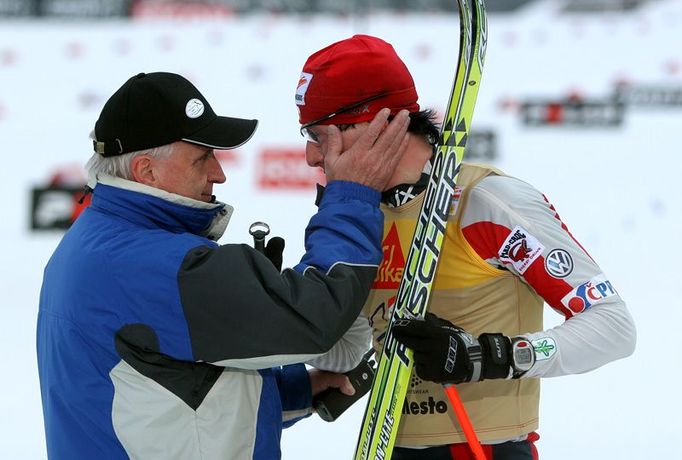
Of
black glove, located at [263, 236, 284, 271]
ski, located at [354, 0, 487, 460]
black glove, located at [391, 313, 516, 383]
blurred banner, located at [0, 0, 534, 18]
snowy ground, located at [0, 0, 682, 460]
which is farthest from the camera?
blurred banner, located at [0, 0, 534, 18]

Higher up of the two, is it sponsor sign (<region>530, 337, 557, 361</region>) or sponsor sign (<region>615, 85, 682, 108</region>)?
sponsor sign (<region>615, 85, 682, 108</region>)

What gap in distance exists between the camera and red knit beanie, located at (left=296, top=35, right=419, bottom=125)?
1.82 m

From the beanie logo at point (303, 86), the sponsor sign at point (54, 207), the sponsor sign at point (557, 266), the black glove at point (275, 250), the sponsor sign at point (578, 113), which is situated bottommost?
the sponsor sign at point (54, 207)

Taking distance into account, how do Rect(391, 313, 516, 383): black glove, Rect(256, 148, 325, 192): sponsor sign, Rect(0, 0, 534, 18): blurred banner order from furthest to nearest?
Rect(0, 0, 534, 18): blurred banner < Rect(256, 148, 325, 192): sponsor sign < Rect(391, 313, 516, 383): black glove

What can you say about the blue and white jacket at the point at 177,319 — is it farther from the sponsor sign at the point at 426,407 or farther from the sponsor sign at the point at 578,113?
the sponsor sign at the point at 578,113

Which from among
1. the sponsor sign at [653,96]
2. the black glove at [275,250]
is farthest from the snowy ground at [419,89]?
the black glove at [275,250]

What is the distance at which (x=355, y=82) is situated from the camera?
181 cm

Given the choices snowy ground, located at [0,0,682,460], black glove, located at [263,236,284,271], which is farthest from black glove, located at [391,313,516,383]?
snowy ground, located at [0,0,682,460]

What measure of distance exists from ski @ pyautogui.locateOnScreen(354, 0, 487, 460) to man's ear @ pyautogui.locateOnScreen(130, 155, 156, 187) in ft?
1.79

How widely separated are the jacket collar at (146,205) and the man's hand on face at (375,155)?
11.5 inches

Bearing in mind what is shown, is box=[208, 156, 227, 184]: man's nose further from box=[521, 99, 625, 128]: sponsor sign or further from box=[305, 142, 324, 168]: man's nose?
box=[521, 99, 625, 128]: sponsor sign

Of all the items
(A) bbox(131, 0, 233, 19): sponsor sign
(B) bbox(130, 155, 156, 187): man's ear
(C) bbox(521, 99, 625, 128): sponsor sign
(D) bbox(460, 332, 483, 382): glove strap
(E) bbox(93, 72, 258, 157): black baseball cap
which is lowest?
(D) bbox(460, 332, 483, 382): glove strap

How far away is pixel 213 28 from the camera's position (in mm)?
7059

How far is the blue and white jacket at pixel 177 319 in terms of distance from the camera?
1.65m
